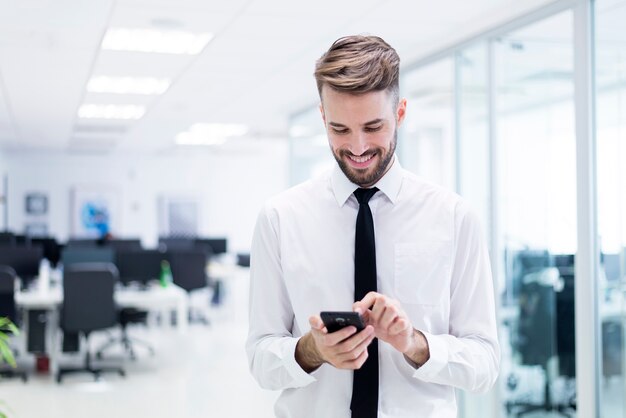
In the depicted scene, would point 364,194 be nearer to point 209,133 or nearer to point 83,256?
point 83,256

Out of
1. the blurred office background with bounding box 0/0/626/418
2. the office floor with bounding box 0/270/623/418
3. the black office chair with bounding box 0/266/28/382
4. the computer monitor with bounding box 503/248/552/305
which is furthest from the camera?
the black office chair with bounding box 0/266/28/382

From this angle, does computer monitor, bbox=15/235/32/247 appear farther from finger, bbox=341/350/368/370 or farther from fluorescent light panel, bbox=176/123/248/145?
finger, bbox=341/350/368/370

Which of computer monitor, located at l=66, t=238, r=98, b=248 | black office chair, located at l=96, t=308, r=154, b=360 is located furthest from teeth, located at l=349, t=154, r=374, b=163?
computer monitor, located at l=66, t=238, r=98, b=248

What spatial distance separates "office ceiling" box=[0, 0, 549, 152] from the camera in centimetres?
446

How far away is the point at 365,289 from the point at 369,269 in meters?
0.04

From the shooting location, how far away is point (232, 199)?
1561 centimetres

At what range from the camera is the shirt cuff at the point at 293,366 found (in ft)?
4.69

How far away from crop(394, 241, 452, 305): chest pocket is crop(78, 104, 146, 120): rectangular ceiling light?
759cm

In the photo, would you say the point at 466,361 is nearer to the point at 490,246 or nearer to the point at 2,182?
the point at 490,246

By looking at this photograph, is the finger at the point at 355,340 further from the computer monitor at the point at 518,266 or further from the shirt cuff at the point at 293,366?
the computer monitor at the point at 518,266

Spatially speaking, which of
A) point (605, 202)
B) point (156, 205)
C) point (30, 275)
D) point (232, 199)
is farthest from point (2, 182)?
point (605, 202)

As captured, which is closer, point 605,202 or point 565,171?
point 605,202

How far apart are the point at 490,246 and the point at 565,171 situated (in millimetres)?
886

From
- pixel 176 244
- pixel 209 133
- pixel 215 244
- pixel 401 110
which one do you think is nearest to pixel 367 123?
pixel 401 110
